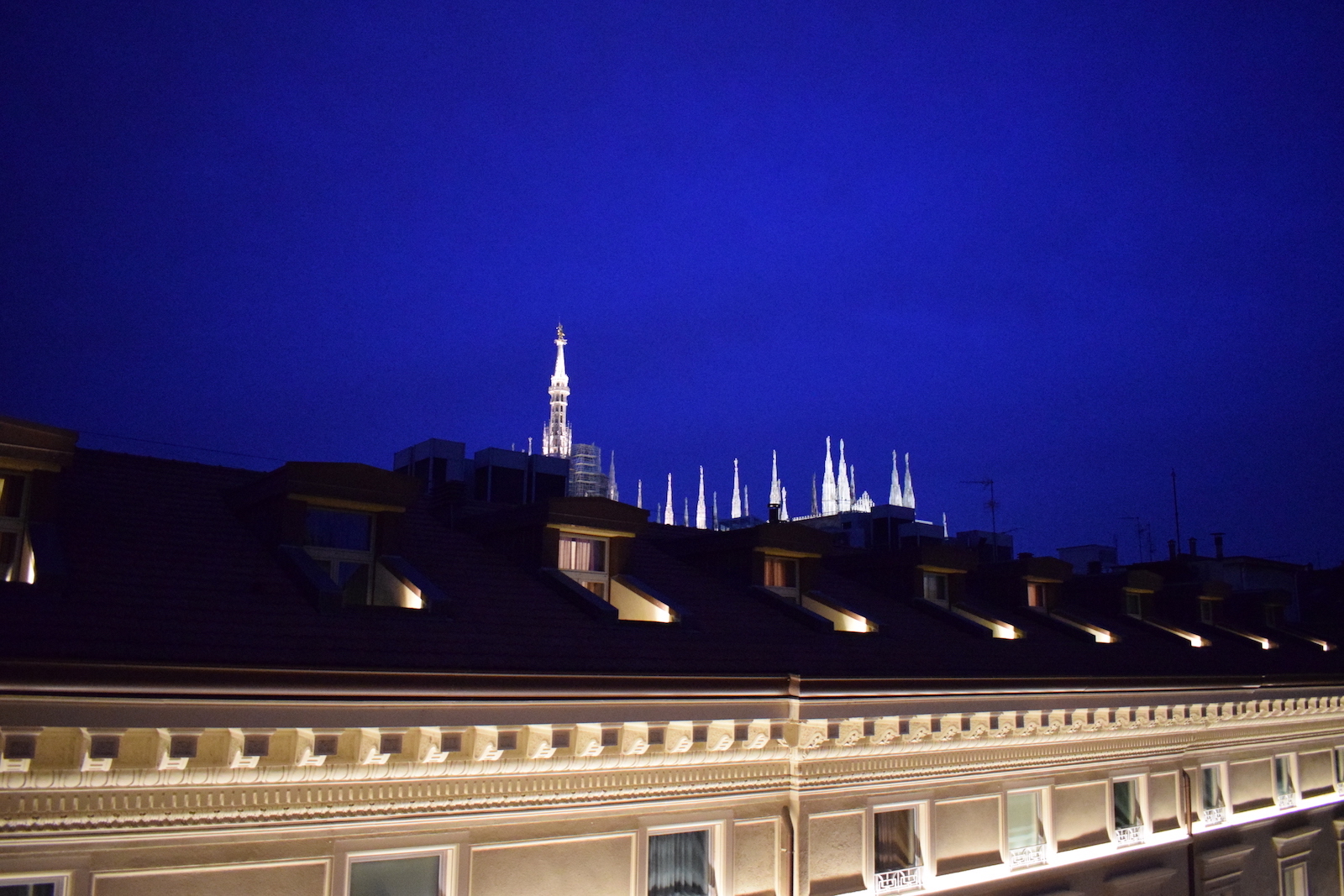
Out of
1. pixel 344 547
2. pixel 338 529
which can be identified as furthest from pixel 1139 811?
pixel 338 529

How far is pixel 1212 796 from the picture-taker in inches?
828

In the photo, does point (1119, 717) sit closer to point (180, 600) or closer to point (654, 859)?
point (654, 859)

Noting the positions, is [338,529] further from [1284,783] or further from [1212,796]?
[1284,783]

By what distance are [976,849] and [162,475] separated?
13.2 meters

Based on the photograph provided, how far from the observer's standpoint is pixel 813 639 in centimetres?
1589

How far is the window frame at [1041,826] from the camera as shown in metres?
16.0

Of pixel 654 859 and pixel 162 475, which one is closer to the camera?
pixel 654 859

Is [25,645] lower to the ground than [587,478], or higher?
lower

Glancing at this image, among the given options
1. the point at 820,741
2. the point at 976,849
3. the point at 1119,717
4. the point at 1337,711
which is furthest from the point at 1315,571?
the point at 820,741

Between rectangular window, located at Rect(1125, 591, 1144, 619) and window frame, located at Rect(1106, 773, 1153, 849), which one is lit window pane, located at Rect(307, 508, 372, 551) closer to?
window frame, located at Rect(1106, 773, 1153, 849)

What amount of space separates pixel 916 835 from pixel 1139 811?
256 inches

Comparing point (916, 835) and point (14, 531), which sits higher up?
point (14, 531)

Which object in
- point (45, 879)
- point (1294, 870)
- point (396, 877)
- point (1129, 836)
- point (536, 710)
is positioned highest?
point (536, 710)

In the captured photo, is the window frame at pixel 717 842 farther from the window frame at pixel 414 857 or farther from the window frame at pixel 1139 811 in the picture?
the window frame at pixel 1139 811
